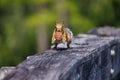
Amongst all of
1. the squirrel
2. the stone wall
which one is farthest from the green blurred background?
the squirrel

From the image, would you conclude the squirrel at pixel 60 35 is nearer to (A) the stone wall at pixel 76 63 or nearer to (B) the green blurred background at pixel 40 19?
(A) the stone wall at pixel 76 63

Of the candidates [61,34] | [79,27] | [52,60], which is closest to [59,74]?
[52,60]

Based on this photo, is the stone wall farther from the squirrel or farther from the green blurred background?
the green blurred background

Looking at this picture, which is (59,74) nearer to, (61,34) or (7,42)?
(61,34)

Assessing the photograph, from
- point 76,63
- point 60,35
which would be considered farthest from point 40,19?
point 76,63

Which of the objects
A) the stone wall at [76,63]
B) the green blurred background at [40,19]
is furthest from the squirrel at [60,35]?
the green blurred background at [40,19]
